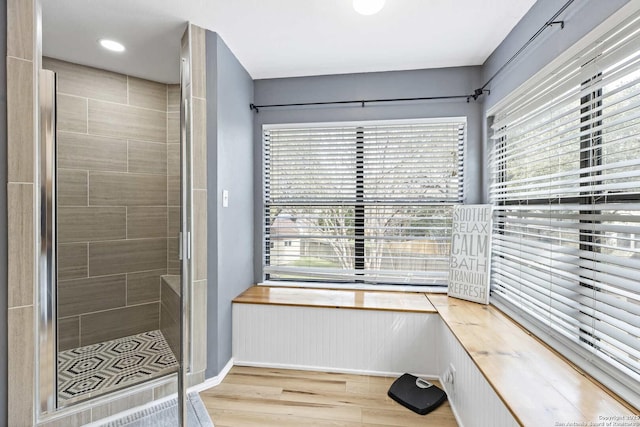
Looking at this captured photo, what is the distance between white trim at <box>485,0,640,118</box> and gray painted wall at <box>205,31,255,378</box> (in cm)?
191

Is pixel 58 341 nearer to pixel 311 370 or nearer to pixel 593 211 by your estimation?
pixel 311 370

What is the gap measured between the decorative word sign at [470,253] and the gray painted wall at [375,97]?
24 cm

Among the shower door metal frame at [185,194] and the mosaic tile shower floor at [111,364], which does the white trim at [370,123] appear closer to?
the shower door metal frame at [185,194]

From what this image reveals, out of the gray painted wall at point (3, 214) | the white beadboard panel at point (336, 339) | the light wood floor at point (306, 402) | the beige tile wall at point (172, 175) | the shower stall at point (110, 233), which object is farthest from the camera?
the beige tile wall at point (172, 175)

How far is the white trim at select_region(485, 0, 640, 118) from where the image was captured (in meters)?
1.07

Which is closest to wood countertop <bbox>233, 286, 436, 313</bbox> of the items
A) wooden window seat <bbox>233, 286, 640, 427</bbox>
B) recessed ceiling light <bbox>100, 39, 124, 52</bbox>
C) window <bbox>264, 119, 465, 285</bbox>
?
wooden window seat <bbox>233, 286, 640, 427</bbox>

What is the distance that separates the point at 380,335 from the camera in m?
2.09

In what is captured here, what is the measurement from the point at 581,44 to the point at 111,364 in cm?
321

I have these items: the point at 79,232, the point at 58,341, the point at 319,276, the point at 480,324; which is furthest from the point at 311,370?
the point at 79,232

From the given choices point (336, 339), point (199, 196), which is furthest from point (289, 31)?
point (336, 339)

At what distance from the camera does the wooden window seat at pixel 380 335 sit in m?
1.53

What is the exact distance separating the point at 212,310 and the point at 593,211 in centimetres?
215

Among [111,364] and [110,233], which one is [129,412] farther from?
[110,233]

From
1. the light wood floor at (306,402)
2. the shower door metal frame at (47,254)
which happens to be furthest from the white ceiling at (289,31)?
the light wood floor at (306,402)
